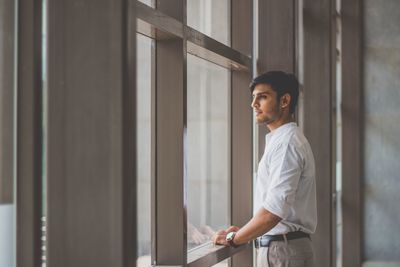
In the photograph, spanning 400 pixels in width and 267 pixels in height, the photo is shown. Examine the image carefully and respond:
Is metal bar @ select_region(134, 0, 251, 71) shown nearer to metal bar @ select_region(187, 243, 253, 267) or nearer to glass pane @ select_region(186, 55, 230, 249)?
glass pane @ select_region(186, 55, 230, 249)

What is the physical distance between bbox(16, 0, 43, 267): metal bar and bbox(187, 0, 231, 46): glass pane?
3.97 ft

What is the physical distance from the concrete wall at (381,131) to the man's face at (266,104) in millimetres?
4313

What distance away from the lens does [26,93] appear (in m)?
1.69

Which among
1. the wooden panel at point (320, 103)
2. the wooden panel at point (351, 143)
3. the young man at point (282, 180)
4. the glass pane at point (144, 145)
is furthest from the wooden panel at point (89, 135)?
the wooden panel at point (351, 143)

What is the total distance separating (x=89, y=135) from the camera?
167cm

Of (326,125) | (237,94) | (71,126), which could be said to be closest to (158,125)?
(71,126)

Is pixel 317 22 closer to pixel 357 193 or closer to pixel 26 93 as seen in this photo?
pixel 357 193

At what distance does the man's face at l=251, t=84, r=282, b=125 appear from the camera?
2.76 meters

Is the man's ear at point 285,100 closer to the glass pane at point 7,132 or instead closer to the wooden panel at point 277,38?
the wooden panel at point 277,38

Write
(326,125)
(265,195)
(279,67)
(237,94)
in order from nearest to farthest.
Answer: (265,195) < (237,94) < (279,67) < (326,125)

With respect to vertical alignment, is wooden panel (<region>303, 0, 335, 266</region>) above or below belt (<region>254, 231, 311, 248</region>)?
above

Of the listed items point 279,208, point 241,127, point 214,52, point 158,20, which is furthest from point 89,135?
point 241,127

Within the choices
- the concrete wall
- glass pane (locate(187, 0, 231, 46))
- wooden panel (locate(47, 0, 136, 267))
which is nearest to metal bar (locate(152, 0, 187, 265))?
glass pane (locate(187, 0, 231, 46))

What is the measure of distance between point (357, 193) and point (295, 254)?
3.92 m
